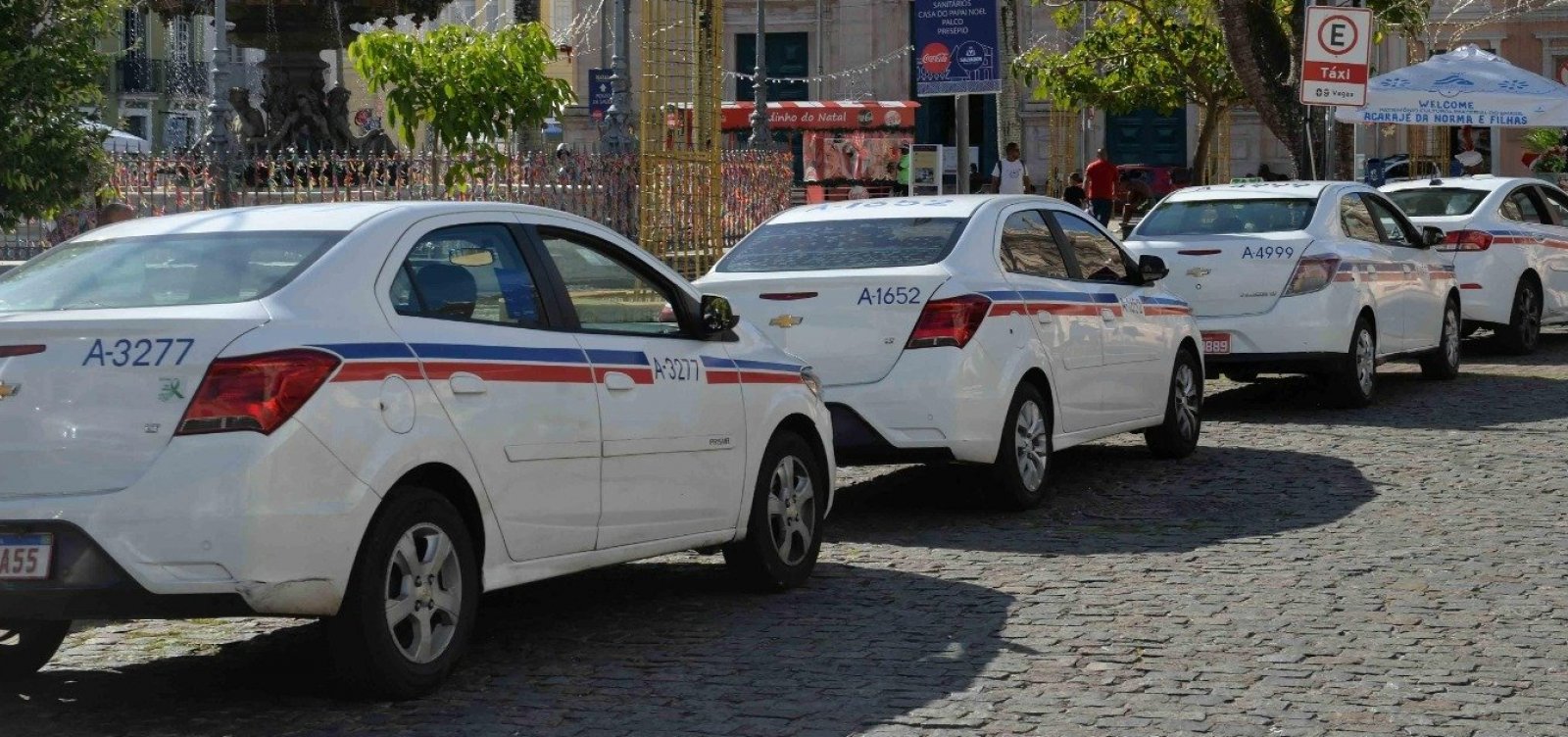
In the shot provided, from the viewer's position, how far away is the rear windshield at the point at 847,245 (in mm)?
10508

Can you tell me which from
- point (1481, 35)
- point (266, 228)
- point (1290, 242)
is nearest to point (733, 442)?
point (266, 228)

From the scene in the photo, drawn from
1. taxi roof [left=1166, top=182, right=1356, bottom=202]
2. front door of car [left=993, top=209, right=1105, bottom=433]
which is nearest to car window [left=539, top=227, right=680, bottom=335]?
front door of car [left=993, top=209, right=1105, bottom=433]

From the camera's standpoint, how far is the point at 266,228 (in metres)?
6.84

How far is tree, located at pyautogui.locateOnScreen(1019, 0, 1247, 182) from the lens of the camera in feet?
97.5

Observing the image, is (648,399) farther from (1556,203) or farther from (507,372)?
(1556,203)

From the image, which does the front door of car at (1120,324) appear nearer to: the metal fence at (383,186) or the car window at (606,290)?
the car window at (606,290)

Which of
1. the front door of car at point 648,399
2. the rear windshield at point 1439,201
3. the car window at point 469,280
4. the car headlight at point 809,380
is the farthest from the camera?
the rear windshield at point 1439,201

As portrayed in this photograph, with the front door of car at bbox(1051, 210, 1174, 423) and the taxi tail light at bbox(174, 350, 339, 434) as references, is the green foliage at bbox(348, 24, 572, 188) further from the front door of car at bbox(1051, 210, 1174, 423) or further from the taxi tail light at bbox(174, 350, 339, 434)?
the taxi tail light at bbox(174, 350, 339, 434)

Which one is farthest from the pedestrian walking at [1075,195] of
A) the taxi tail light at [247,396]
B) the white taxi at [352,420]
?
the taxi tail light at [247,396]

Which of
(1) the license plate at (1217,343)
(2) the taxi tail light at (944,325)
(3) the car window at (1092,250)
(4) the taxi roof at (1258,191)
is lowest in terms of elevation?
(1) the license plate at (1217,343)

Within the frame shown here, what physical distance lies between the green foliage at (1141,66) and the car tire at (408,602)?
23298 millimetres

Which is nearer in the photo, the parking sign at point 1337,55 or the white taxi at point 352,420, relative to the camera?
the white taxi at point 352,420

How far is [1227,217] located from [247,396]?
10466 millimetres

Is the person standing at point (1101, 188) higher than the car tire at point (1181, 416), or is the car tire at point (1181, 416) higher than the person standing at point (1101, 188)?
the person standing at point (1101, 188)
